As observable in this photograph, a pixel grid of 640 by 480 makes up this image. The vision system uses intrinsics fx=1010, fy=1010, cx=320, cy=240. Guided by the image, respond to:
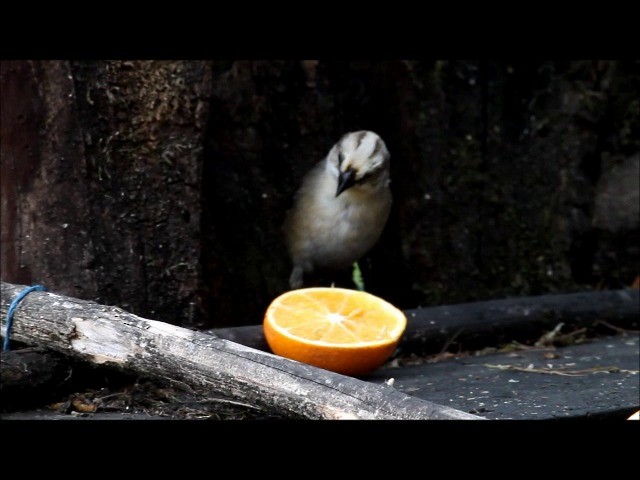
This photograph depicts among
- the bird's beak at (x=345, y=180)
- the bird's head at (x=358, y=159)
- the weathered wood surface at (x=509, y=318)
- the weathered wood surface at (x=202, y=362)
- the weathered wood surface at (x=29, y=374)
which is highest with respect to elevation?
the bird's head at (x=358, y=159)

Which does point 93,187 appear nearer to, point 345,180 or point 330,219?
point 345,180

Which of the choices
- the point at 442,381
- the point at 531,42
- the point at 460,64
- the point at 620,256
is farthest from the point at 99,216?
the point at 620,256

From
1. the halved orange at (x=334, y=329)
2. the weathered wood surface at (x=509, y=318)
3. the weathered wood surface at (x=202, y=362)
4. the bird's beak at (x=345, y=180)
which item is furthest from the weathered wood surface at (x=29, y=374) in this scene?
the bird's beak at (x=345, y=180)

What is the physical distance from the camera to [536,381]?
13.3 feet

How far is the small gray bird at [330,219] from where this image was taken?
5.46 meters

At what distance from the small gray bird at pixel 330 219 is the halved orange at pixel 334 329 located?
1444 millimetres

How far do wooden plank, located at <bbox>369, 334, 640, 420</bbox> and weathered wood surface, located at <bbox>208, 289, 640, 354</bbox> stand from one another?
0.18 metres

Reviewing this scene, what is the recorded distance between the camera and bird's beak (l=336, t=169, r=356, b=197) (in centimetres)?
518

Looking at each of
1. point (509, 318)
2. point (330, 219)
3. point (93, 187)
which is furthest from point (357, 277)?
point (93, 187)

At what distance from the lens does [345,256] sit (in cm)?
562

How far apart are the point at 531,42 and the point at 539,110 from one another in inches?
84.9

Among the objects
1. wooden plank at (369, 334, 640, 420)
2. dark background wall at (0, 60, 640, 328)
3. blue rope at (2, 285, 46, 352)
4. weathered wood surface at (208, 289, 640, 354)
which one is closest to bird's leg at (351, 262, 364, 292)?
dark background wall at (0, 60, 640, 328)

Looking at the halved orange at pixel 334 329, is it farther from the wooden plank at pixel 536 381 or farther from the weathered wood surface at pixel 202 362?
the weathered wood surface at pixel 202 362
